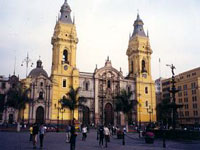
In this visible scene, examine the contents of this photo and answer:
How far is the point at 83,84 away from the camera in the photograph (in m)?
60.8

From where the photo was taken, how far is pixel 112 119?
62.6 meters

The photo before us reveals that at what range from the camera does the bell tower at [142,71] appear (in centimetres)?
6669

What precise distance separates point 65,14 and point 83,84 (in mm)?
20023

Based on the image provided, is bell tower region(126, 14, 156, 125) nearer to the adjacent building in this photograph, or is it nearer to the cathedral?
the cathedral

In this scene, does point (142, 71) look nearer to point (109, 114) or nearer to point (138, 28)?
point (138, 28)

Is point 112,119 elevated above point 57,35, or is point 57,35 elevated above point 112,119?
point 57,35

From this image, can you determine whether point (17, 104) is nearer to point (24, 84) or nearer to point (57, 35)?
point (24, 84)

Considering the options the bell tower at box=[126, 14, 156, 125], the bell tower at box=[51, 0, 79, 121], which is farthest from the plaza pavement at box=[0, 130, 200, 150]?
the bell tower at box=[126, 14, 156, 125]

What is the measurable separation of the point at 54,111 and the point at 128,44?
3403 centimetres

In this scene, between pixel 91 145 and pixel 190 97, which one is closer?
pixel 91 145

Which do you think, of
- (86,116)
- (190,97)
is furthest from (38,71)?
(190,97)

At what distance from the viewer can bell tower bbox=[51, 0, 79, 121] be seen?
56909 millimetres

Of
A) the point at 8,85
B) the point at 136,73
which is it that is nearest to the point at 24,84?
the point at 8,85

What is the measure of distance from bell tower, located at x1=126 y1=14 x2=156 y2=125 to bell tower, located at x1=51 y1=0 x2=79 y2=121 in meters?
18.9
